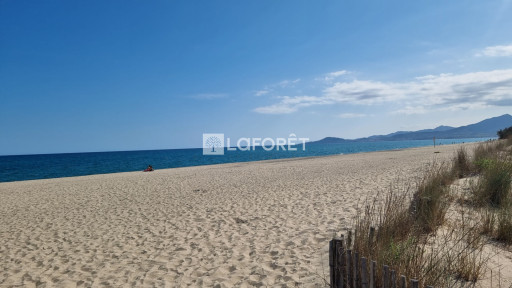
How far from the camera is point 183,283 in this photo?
415cm

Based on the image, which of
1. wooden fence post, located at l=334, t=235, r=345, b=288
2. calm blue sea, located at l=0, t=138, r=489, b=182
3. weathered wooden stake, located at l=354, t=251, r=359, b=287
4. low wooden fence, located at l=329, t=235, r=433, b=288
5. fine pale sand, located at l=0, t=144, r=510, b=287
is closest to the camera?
low wooden fence, located at l=329, t=235, r=433, b=288

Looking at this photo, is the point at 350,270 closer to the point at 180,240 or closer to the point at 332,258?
the point at 332,258

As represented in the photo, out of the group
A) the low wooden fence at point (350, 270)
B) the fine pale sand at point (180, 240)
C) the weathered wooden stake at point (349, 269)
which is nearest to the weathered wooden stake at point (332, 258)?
the low wooden fence at point (350, 270)

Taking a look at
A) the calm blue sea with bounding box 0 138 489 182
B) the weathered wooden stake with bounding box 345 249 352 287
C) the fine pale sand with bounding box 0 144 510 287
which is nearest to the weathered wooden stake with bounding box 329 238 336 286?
the weathered wooden stake with bounding box 345 249 352 287

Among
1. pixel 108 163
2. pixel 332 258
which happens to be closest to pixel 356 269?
pixel 332 258

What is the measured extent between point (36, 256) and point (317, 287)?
522 cm

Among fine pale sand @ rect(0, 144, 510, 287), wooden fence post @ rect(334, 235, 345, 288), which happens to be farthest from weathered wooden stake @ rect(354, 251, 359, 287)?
fine pale sand @ rect(0, 144, 510, 287)

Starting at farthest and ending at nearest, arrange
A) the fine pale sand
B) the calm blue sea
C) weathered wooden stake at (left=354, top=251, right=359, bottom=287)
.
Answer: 1. the calm blue sea
2. the fine pale sand
3. weathered wooden stake at (left=354, top=251, right=359, bottom=287)

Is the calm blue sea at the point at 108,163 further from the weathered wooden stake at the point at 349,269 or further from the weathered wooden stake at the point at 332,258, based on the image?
the weathered wooden stake at the point at 349,269

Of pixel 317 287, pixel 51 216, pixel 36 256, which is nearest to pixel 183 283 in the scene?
pixel 317 287

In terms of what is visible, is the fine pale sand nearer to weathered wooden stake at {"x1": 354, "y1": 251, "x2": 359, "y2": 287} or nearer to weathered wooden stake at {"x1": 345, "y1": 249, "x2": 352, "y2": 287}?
weathered wooden stake at {"x1": 345, "y1": 249, "x2": 352, "y2": 287}

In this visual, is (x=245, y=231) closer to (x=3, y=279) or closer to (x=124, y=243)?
(x=124, y=243)

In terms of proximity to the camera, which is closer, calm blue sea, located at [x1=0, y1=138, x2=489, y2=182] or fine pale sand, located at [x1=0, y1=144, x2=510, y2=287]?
fine pale sand, located at [x1=0, y1=144, x2=510, y2=287]

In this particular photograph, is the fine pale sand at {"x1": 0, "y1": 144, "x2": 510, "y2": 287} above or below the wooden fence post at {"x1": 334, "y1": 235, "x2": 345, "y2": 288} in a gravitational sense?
below
